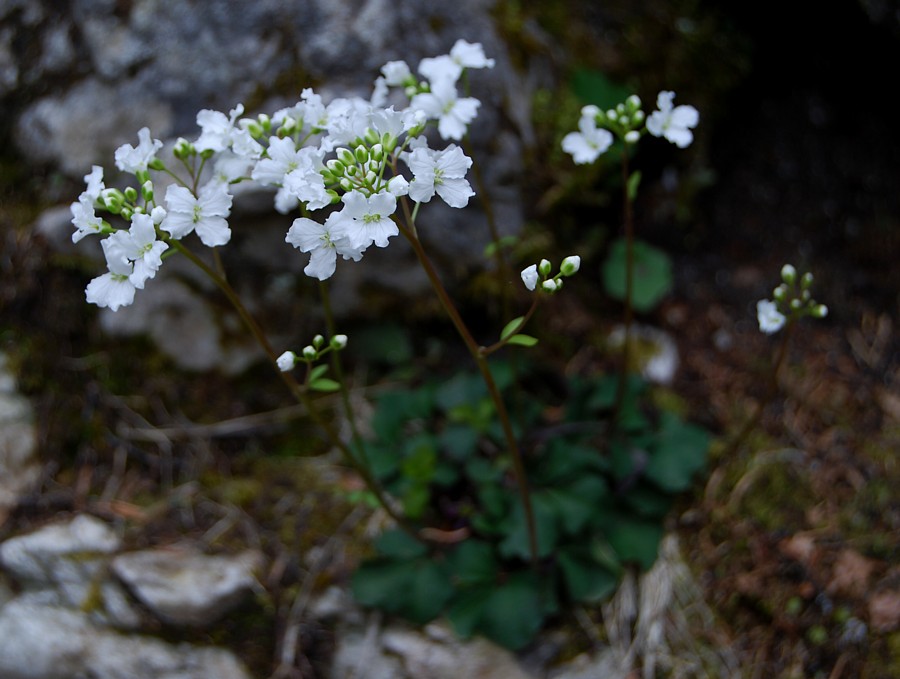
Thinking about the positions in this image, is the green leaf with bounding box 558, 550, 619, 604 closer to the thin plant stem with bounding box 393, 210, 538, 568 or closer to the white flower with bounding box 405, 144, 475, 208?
the thin plant stem with bounding box 393, 210, 538, 568

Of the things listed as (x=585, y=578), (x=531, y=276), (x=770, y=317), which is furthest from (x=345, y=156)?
(x=585, y=578)

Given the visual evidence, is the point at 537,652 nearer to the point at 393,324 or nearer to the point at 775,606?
the point at 775,606

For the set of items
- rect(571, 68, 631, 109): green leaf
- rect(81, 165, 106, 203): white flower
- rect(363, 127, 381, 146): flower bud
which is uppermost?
rect(81, 165, 106, 203): white flower

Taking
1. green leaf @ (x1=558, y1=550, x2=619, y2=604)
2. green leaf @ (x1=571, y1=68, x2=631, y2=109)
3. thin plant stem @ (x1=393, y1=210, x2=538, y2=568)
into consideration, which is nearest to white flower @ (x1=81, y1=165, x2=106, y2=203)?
thin plant stem @ (x1=393, y1=210, x2=538, y2=568)

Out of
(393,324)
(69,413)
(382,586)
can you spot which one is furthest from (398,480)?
(69,413)

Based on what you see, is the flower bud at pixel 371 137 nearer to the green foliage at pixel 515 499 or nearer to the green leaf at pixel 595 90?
the green foliage at pixel 515 499

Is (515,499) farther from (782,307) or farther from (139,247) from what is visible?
(139,247)

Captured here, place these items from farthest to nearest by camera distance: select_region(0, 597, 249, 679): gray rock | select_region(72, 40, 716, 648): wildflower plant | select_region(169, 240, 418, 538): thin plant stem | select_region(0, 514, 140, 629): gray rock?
select_region(0, 514, 140, 629): gray rock → select_region(0, 597, 249, 679): gray rock → select_region(169, 240, 418, 538): thin plant stem → select_region(72, 40, 716, 648): wildflower plant

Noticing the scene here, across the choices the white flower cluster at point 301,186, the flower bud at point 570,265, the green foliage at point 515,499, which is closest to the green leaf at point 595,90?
the green foliage at point 515,499
